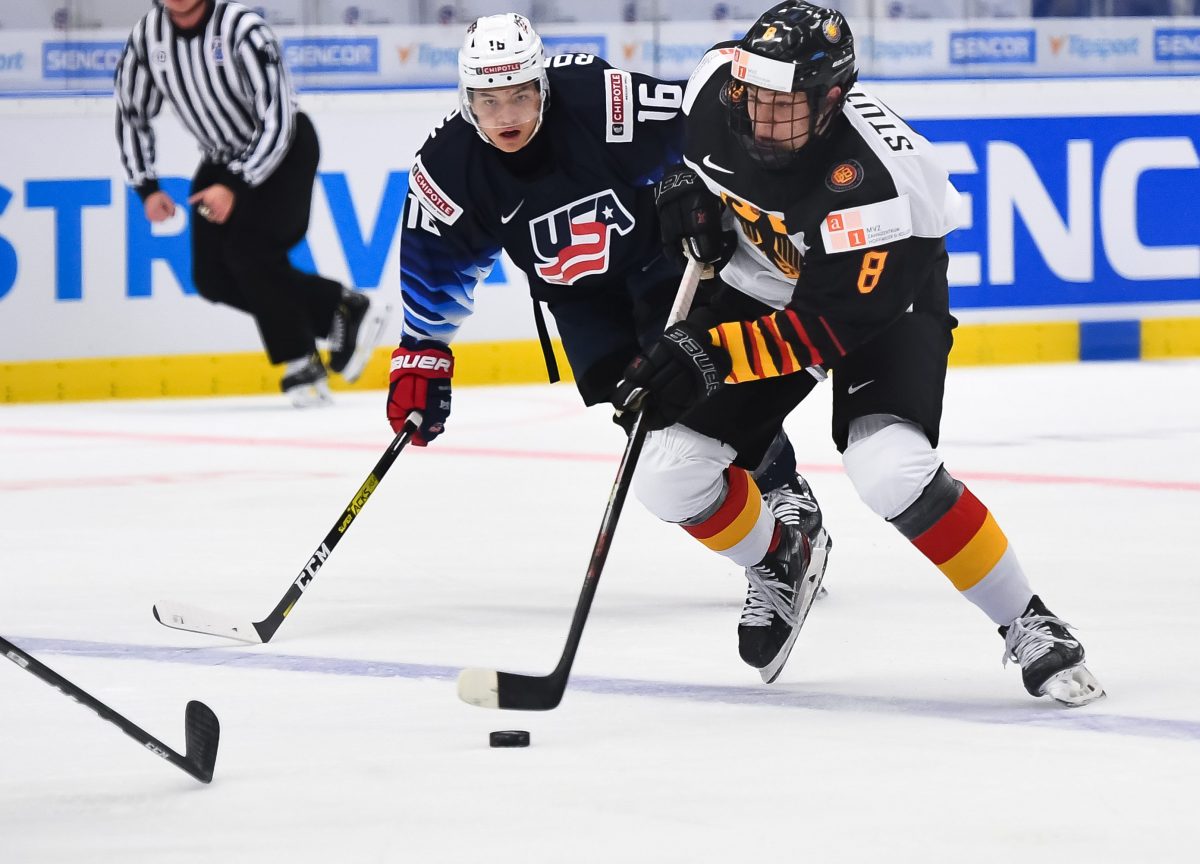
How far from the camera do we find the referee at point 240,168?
6938 mm

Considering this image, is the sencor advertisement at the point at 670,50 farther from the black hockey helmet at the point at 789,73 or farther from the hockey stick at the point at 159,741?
the hockey stick at the point at 159,741

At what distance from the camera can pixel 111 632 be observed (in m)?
2.92

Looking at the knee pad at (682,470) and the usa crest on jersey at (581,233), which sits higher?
the usa crest on jersey at (581,233)

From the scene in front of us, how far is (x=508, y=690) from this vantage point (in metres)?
2.27

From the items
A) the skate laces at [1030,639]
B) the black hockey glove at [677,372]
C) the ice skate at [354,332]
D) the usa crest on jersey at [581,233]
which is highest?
the usa crest on jersey at [581,233]

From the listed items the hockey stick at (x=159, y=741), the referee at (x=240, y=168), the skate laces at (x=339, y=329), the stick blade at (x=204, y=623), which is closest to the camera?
the hockey stick at (x=159, y=741)

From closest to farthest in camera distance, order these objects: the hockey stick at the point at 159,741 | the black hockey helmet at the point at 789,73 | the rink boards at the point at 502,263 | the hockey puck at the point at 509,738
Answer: the hockey stick at the point at 159,741
the hockey puck at the point at 509,738
the black hockey helmet at the point at 789,73
the rink boards at the point at 502,263

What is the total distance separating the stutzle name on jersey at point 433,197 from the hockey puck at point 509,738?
117cm

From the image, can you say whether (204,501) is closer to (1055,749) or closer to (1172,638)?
(1172,638)

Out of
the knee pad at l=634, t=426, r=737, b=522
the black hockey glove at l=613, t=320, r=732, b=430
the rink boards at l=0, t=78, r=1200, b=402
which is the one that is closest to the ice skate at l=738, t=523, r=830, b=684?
the knee pad at l=634, t=426, r=737, b=522

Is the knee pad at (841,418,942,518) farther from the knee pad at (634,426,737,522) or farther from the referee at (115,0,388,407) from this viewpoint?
the referee at (115,0,388,407)

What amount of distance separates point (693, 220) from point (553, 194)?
0.58 metres

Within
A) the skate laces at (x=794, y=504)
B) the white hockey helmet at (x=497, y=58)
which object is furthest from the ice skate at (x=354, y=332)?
the white hockey helmet at (x=497, y=58)

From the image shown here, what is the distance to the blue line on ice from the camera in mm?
2244
